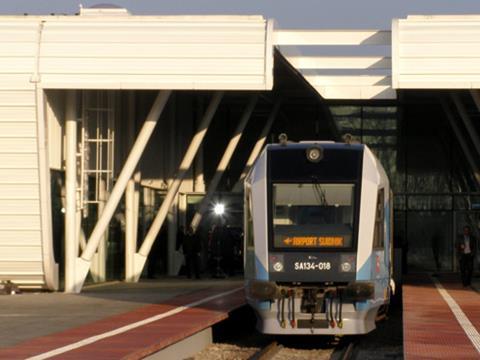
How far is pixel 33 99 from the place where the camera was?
25.9 m

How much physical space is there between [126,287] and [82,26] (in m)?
6.47

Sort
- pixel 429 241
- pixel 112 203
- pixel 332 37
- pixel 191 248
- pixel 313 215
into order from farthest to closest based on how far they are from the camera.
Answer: pixel 429 241 < pixel 191 248 < pixel 332 37 < pixel 112 203 < pixel 313 215

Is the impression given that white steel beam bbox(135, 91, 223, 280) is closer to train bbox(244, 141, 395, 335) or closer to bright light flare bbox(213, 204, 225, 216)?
bright light flare bbox(213, 204, 225, 216)

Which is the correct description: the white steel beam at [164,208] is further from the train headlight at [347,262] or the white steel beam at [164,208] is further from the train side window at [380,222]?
the train headlight at [347,262]

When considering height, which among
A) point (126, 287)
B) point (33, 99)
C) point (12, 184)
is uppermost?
point (33, 99)

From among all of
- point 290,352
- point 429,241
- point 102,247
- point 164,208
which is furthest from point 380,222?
point 429,241

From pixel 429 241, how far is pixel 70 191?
1938 centimetres

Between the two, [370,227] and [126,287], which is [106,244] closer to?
[126,287]

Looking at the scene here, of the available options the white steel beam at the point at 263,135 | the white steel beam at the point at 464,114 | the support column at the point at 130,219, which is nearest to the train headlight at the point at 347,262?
the support column at the point at 130,219

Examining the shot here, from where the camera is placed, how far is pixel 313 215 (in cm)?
1909

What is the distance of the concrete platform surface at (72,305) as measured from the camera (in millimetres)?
17828

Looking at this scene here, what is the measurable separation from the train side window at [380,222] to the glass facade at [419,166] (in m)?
23.6

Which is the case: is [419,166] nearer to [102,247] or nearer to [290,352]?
[102,247]

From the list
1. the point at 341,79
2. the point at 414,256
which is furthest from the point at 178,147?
the point at 414,256
